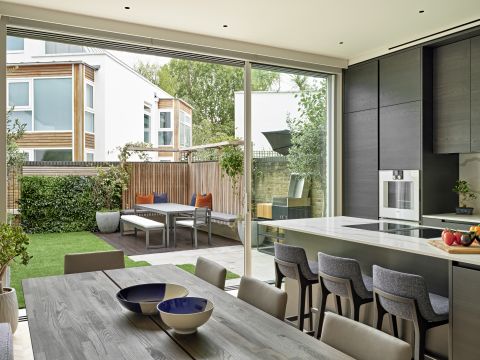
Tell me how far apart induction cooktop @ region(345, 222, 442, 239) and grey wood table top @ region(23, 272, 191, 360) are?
6.46 ft

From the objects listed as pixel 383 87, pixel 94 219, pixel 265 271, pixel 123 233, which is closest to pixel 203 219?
pixel 123 233

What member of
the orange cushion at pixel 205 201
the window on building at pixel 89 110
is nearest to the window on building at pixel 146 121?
the window on building at pixel 89 110

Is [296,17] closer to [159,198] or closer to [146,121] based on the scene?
[159,198]

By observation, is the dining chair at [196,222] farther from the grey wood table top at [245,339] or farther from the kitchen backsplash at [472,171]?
the grey wood table top at [245,339]

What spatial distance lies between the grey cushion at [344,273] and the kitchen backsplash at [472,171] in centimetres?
250

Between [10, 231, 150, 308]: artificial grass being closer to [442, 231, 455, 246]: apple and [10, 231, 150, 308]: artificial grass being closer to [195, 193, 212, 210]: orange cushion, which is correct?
[195, 193, 212, 210]: orange cushion

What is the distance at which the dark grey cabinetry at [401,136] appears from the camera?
466 centimetres

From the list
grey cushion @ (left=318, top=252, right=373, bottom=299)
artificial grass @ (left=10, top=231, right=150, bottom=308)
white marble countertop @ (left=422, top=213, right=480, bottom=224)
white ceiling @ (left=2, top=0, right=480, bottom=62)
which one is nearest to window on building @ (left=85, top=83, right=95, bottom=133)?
artificial grass @ (left=10, top=231, right=150, bottom=308)

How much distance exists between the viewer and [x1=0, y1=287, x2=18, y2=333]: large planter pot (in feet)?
10.8

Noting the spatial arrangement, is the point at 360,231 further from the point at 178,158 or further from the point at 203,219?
the point at 178,158

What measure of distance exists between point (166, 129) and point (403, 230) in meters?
9.27

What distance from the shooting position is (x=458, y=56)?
14.5 ft

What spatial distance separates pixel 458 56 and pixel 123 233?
7026 mm

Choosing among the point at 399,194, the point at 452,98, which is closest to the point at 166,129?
the point at 399,194
